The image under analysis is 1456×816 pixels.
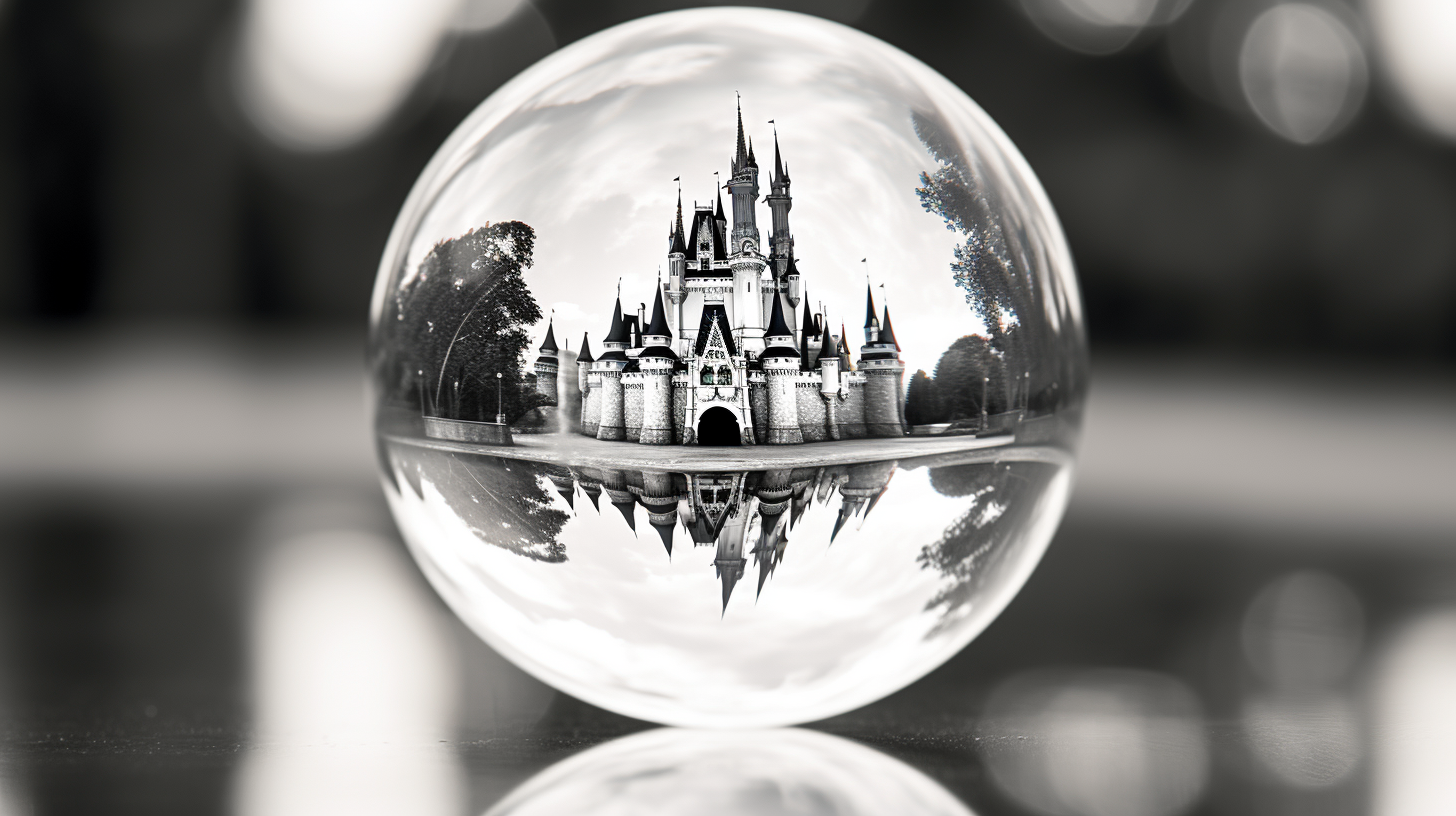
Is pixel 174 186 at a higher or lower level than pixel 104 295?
higher

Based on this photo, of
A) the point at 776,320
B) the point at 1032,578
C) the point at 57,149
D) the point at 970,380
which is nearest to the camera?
the point at 776,320

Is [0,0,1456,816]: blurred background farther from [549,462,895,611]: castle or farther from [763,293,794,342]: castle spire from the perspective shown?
[763,293,794,342]: castle spire

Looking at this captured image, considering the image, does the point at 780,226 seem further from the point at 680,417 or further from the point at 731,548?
the point at 731,548

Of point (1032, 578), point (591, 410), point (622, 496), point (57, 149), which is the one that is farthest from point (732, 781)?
point (57, 149)

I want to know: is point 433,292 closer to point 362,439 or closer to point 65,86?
point 362,439

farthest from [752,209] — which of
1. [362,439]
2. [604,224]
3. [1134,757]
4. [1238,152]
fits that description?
[1238,152]

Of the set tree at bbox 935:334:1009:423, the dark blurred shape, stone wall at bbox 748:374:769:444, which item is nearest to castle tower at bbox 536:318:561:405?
stone wall at bbox 748:374:769:444

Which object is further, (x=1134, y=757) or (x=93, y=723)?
(x=93, y=723)
